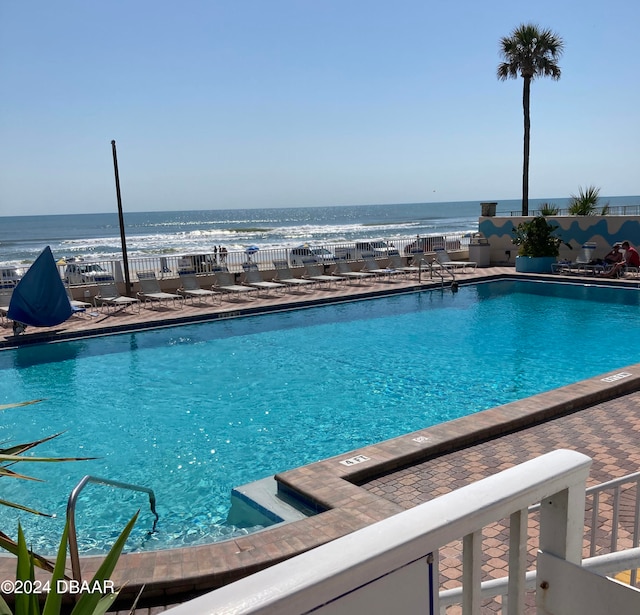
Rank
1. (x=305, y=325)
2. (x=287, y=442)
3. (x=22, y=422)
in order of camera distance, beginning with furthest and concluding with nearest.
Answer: (x=305, y=325)
(x=22, y=422)
(x=287, y=442)

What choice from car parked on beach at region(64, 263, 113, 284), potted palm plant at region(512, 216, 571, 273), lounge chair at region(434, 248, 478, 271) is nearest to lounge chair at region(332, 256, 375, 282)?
lounge chair at region(434, 248, 478, 271)

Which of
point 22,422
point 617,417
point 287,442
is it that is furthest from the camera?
point 22,422

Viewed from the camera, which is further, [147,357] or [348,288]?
[348,288]

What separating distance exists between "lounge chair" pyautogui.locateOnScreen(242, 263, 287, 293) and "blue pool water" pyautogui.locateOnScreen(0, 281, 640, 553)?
5.87 ft

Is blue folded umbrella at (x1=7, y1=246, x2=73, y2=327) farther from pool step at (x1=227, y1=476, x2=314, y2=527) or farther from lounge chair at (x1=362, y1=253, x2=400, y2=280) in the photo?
lounge chair at (x1=362, y1=253, x2=400, y2=280)

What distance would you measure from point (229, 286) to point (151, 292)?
1863 millimetres

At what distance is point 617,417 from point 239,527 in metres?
3.97

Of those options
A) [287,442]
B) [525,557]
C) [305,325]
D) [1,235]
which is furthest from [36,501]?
[1,235]

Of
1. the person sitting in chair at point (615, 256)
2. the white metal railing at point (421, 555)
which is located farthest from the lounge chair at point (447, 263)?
the white metal railing at point (421, 555)

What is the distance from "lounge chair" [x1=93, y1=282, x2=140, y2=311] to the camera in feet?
45.6

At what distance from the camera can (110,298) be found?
1406 centimetres

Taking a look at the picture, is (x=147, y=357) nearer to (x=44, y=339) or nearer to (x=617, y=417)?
(x=44, y=339)

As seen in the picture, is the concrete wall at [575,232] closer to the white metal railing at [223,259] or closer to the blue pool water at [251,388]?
the white metal railing at [223,259]

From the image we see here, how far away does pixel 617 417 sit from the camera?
20.6ft
